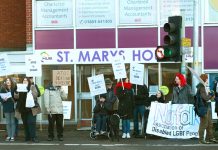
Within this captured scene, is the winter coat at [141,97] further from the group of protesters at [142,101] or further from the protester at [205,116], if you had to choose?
the protester at [205,116]

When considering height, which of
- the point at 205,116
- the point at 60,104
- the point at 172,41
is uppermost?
the point at 172,41

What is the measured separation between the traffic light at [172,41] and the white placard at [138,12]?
12.0 ft

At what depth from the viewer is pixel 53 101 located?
1485cm

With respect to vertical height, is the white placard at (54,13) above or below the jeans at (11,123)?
above

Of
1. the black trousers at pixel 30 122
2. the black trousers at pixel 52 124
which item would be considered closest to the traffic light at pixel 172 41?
the black trousers at pixel 52 124

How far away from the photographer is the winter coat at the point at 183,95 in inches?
571

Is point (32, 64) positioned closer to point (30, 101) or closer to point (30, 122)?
point (30, 101)

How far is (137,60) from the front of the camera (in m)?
17.5

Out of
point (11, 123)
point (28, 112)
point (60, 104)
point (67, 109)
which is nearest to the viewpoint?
point (28, 112)

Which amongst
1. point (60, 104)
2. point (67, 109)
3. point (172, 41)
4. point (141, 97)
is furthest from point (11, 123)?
point (172, 41)

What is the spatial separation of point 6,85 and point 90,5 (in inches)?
180

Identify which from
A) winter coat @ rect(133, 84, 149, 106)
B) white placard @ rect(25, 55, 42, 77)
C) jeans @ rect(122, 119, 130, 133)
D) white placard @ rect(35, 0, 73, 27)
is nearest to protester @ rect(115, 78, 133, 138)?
jeans @ rect(122, 119, 130, 133)

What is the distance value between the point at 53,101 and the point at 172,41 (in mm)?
3810

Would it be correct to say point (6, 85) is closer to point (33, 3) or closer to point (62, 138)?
point (62, 138)
